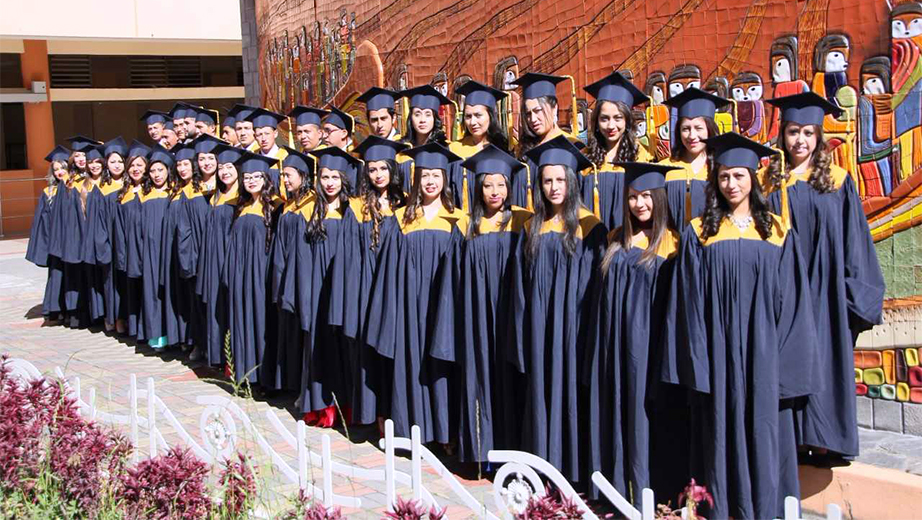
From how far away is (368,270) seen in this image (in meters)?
7.57

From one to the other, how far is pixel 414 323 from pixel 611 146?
1707 mm

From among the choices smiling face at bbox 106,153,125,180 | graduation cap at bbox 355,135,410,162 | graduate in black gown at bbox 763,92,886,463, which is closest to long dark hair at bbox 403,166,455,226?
graduation cap at bbox 355,135,410,162

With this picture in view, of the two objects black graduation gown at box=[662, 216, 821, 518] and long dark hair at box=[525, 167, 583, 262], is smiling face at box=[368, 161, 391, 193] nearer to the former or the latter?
long dark hair at box=[525, 167, 583, 262]

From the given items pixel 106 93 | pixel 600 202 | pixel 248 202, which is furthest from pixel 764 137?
pixel 106 93

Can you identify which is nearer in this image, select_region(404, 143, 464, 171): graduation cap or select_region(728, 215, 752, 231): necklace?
select_region(728, 215, 752, 231): necklace

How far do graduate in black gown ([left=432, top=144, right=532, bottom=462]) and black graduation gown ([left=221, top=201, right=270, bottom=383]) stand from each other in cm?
271

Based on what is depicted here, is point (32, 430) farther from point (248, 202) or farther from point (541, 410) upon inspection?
point (248, 202)

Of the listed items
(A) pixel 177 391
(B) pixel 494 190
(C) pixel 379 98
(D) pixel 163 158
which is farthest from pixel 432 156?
(D) pixel 163 158

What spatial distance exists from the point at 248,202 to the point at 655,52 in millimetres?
3558

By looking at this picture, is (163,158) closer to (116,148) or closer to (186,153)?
(186,153)

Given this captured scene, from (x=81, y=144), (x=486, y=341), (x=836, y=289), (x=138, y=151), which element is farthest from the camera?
(x=81, y=144)

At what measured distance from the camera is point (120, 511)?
4.80 metres

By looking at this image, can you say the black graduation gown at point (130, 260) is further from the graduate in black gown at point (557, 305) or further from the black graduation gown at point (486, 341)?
the graduate in black gown at point (557, 305)

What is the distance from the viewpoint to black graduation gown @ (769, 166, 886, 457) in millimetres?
5723
